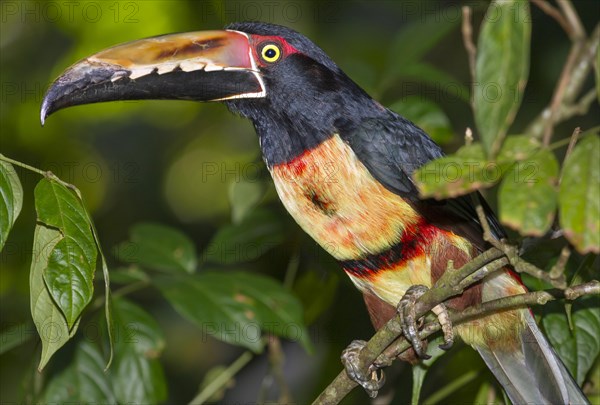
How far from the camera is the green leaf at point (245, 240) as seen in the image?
13.5ft

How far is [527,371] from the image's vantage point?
3496 millimetres

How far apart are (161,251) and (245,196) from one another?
0.50 meters

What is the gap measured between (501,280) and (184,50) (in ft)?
5.13

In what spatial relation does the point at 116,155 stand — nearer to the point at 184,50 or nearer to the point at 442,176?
the point at 184,50

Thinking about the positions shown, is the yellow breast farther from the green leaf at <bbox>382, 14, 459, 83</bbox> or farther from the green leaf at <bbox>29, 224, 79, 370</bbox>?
the green leaf at <bbox>29, 224, 79, 370</bbox>

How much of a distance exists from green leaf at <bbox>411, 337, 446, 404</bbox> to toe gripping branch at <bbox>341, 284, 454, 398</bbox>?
43 millimetres

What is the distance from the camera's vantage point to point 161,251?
12.7ft

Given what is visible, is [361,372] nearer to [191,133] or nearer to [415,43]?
[415,43]

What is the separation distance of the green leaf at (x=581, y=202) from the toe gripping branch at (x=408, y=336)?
1.19 meters

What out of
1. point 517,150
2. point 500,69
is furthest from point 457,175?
point 500,69

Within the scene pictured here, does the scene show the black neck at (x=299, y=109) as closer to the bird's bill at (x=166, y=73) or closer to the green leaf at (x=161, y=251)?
the bird's bill at (x=166, y=73)

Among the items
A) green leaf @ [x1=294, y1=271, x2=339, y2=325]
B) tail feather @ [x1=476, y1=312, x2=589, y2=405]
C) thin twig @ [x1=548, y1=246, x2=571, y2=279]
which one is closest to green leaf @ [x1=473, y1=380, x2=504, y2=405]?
tail feather @ [x1=476, y1=312, x2=589, y2=405]

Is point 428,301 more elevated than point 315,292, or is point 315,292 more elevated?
point 428,301

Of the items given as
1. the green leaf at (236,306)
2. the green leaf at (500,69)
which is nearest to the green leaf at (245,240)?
the green leaf at (236,306)
